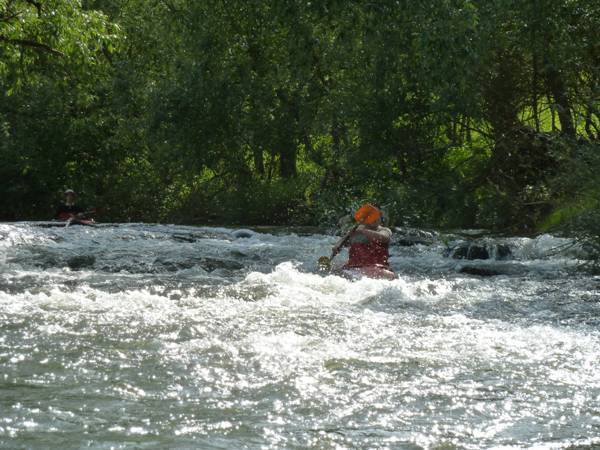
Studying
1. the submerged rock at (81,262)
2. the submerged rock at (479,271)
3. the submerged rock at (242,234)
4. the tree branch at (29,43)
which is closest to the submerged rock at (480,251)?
the submerged rock at (479,271)

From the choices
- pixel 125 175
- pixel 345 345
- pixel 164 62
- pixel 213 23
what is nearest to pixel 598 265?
pixel 345 345

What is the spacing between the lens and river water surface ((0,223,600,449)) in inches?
241

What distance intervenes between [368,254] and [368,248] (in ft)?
0.26

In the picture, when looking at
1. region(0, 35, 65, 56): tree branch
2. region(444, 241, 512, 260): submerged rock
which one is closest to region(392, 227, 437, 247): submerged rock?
region(444, 241, 512, 260): submerged rock

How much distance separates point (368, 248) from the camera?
518 inches

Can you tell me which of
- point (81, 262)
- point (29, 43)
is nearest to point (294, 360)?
point (81, 262)

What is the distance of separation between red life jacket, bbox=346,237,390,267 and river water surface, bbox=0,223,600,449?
524mm

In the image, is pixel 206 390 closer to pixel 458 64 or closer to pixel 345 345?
Result: pixel 345 345

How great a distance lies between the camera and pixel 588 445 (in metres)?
5.86

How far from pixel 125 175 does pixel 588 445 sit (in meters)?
27.0

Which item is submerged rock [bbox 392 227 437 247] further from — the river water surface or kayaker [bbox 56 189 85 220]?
kayaker [bbox 56 189 85 220]

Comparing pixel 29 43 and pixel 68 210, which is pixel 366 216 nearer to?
pixel 29 43

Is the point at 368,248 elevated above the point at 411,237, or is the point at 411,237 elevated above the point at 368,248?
the point at 368,248

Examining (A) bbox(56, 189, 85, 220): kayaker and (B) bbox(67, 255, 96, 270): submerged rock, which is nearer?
(B) bbox(67, 255, 96, 270): submerged rock
